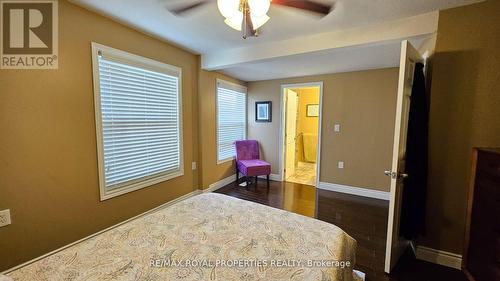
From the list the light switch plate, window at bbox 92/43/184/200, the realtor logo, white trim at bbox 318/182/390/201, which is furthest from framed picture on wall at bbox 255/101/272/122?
the realtor logo

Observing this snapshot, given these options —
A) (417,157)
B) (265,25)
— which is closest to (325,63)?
(265,25)

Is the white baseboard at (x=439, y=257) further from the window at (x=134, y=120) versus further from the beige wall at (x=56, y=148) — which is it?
the beige wall at (x=56, y=148)

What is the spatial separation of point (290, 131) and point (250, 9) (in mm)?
3385

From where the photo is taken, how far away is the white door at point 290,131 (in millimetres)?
4281

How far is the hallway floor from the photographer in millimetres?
4287

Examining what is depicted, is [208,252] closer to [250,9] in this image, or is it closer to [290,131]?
[250,9]

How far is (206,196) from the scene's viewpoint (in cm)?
187

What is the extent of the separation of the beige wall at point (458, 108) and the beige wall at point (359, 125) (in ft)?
5.02

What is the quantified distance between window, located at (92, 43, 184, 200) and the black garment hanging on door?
8.79ft

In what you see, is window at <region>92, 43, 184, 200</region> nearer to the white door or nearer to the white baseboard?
the white door

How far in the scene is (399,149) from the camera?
1622 millimetres

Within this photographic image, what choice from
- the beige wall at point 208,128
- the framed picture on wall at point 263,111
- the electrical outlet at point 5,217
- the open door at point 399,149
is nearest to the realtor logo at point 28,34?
the electrical outlet at point 5,217

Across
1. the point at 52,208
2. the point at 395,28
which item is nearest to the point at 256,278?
the point at 52,208

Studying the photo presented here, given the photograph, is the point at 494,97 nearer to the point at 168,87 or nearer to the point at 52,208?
the point at 168,87
